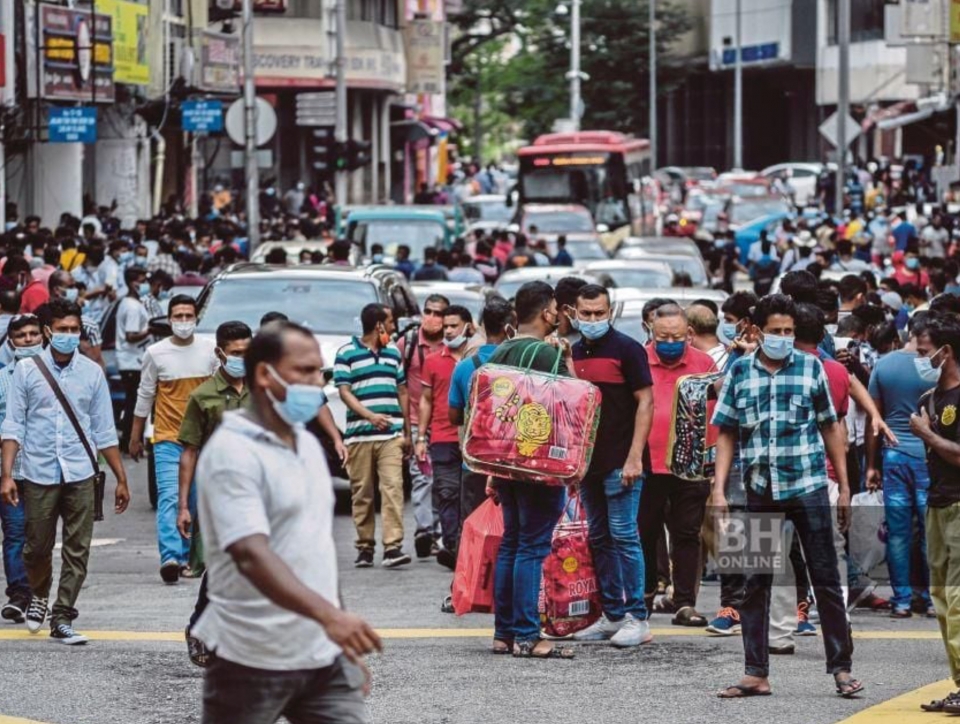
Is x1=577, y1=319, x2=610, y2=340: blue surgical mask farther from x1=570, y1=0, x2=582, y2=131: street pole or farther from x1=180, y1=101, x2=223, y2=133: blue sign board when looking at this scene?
x1=570, y1=0, x2=582, y2=131: street pole

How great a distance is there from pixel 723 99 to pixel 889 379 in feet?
281

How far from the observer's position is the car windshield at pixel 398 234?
31.5 meters

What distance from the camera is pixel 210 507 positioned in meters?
6.28

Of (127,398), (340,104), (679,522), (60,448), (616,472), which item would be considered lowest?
(127,398)

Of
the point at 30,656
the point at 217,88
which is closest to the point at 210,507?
the point at 30,656

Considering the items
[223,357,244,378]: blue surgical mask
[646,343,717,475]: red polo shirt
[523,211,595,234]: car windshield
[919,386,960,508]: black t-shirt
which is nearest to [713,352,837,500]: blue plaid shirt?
[919,386,960,508]: black t-shirt

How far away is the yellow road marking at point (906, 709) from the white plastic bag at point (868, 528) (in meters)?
2.33

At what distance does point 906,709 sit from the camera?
31.8 ft

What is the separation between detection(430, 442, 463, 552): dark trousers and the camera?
14.3m

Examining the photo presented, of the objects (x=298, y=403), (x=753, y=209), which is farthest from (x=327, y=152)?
(x=298, y=403)

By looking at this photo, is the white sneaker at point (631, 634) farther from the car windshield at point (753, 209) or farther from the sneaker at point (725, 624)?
the car windshield at point (753, 209)

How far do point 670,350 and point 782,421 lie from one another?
222 cm

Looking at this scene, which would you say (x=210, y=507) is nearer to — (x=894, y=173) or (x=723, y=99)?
(x=894, y=173)

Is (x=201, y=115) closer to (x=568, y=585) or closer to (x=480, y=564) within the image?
(x=480, y=564)
